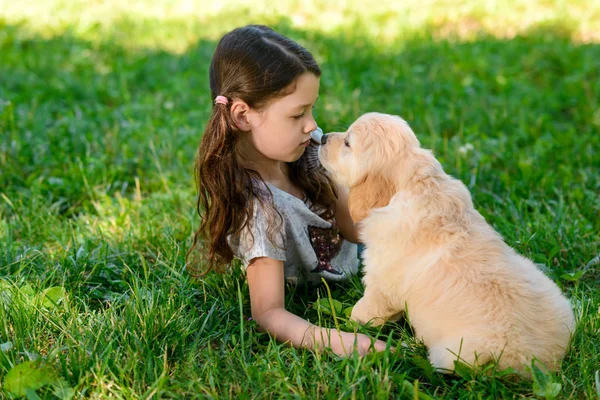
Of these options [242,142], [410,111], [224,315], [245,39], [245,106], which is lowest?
[224,315]

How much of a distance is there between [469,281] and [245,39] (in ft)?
4.61

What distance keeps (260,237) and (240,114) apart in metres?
0.55

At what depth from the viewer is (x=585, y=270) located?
3.19m

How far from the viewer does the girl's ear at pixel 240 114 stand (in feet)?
9.61

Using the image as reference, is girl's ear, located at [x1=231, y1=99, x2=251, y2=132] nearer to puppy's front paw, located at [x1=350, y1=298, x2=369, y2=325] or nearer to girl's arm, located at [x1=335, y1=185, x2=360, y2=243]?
girl's arm, located at [x1=335, y1=185, x2=360, y2=243]

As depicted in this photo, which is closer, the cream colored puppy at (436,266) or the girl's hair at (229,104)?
the cream colored puppy at (436,266)

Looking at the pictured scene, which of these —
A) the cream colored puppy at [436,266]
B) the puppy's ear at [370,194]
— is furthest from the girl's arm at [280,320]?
the puppy's ear at [370,194]

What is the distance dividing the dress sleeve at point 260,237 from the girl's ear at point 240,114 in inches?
13.4

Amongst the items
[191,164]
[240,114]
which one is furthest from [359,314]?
[191,164]

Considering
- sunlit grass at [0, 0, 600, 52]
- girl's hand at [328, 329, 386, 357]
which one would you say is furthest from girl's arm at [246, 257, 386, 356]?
sunlit grass at [0, 0, 600, 52]

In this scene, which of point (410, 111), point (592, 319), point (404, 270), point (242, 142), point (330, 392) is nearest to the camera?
point (330, 392)

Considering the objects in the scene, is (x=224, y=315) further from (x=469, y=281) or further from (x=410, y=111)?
(x=410, y=111)

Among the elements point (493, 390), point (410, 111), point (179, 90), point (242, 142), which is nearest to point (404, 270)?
point (493, 390)

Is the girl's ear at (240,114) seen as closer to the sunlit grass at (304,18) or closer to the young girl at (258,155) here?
the young girl at (258,155)
